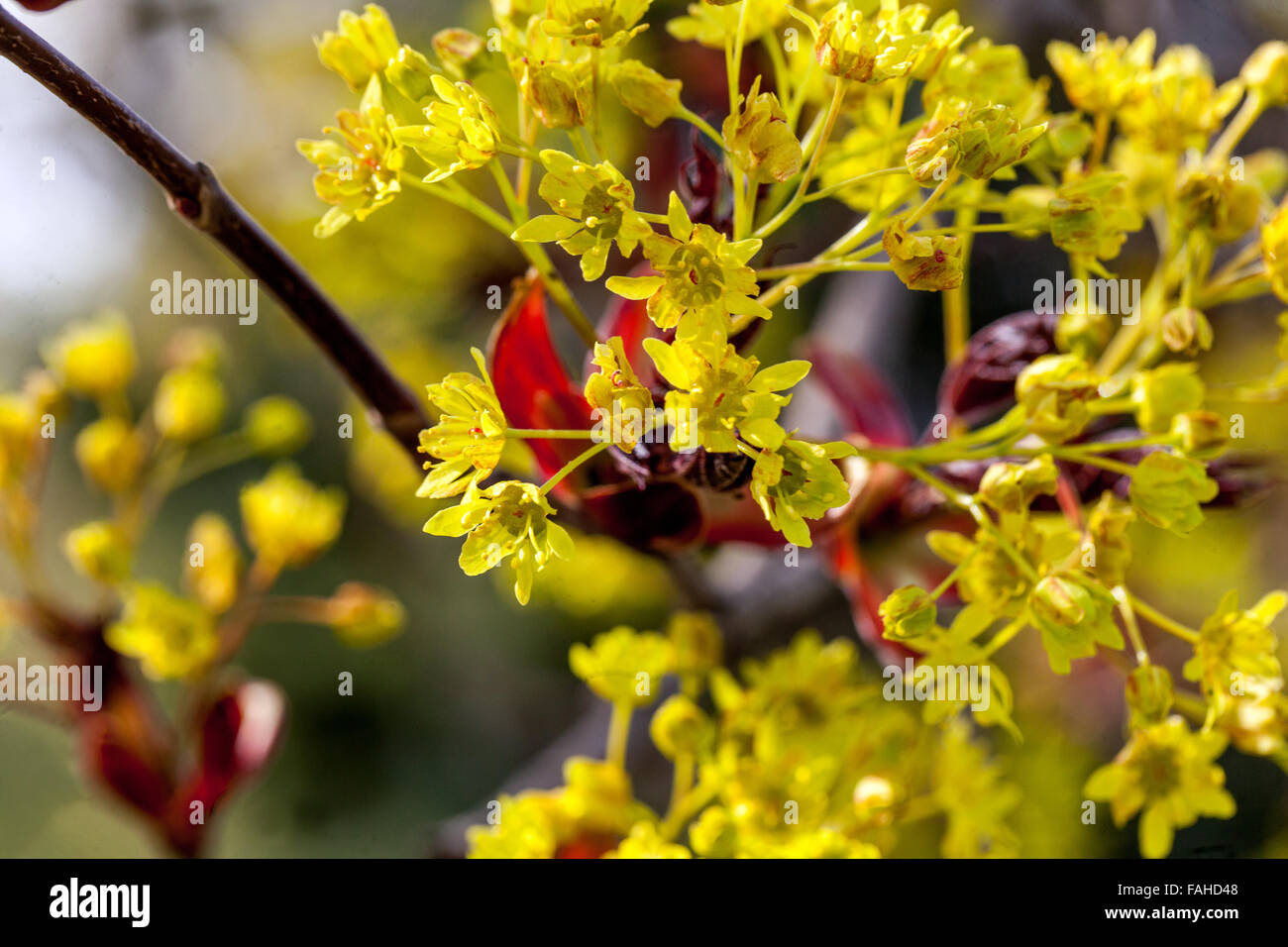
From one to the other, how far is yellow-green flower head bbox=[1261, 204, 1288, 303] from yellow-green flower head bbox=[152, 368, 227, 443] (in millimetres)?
1174

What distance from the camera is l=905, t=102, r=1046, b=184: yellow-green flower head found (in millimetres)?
646

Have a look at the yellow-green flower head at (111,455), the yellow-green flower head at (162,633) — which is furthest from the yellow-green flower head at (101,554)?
the yellow-green flower head at (111,455)

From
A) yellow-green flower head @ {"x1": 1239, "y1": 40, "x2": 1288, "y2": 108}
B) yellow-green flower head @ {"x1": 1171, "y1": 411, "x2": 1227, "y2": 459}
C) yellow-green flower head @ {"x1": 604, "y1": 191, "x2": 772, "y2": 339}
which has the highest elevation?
yellow-green flower head @ {"x1": 1239, "y1": 40, "x2": 1288, "y2": 108}

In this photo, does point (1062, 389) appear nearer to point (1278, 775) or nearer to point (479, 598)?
point (1278, 775)

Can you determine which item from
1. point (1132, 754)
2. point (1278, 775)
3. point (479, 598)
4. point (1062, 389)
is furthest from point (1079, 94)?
point (479, 598)

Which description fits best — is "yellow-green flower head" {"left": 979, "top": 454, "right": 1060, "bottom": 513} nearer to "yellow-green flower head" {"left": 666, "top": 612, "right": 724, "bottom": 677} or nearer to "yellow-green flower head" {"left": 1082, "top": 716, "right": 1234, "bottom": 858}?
"yellow-green flower head" {"left": 1082, "top": 716, "right": 1234, "bottom": 858}

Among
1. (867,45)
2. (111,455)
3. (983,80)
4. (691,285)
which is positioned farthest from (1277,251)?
(111,455)

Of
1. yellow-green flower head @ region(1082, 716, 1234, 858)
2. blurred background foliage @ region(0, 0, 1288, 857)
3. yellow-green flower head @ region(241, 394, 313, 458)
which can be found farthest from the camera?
blurred background foliage @ region(0, 0, 1288, 857)

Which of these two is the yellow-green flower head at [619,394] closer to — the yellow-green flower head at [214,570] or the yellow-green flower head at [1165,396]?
the yellow-green flower head at [1165,396]

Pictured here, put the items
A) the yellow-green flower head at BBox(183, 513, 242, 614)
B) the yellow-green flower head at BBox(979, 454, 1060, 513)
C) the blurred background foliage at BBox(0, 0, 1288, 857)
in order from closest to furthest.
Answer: the yellow-green flower head at BBox(979, 454, 1060, 513), the yellow-green flower head at BBox(183, 513, 242, 614), the blurred background foliage at BBox(0, 0, 1288, 857)

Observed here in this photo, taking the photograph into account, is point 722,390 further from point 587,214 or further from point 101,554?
point 101,554

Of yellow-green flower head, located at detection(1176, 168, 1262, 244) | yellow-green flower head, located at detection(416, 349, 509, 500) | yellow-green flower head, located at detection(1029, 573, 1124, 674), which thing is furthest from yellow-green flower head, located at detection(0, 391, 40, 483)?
yellow-green flower head, located at detection(1176, 168, 1262, 244)

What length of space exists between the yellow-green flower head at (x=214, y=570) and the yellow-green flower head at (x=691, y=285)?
810mm

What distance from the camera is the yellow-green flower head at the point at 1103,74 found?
887 millimetres
